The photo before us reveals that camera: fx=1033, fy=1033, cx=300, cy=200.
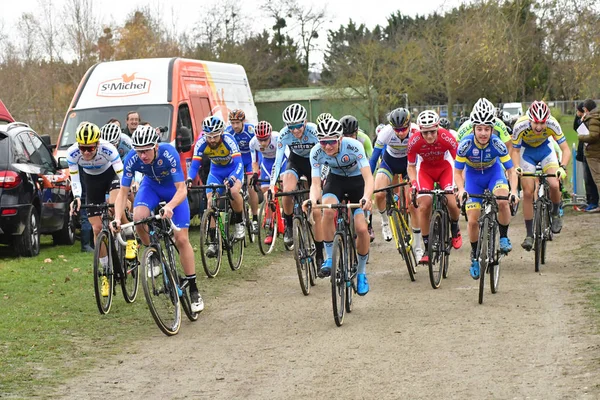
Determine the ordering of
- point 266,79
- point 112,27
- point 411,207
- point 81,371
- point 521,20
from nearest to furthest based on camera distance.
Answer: point 81,371 → point 411,207 → point 521,20 → point 112,27 → point 266,79

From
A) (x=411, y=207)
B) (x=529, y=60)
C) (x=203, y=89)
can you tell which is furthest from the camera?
(x=529, y=60)

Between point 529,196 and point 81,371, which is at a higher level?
point 529,196

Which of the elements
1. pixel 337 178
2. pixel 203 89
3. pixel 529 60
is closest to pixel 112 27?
pixel 529 60

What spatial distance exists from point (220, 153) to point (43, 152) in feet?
12.3

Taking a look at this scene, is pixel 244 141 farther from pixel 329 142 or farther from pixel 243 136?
pixel 329 142

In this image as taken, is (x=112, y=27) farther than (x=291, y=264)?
Yes

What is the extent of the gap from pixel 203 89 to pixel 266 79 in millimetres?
52173

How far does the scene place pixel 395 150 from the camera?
47.1ft

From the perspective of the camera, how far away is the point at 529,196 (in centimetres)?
1406

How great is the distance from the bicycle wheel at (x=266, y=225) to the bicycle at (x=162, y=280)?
5.46 meters

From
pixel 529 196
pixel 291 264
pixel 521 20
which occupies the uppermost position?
pixel 521 20

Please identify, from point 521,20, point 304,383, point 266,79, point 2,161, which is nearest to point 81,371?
point 304,383

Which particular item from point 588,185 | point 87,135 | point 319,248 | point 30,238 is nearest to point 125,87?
point 30,238

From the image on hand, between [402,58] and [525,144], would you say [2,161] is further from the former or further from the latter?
[402,58]
